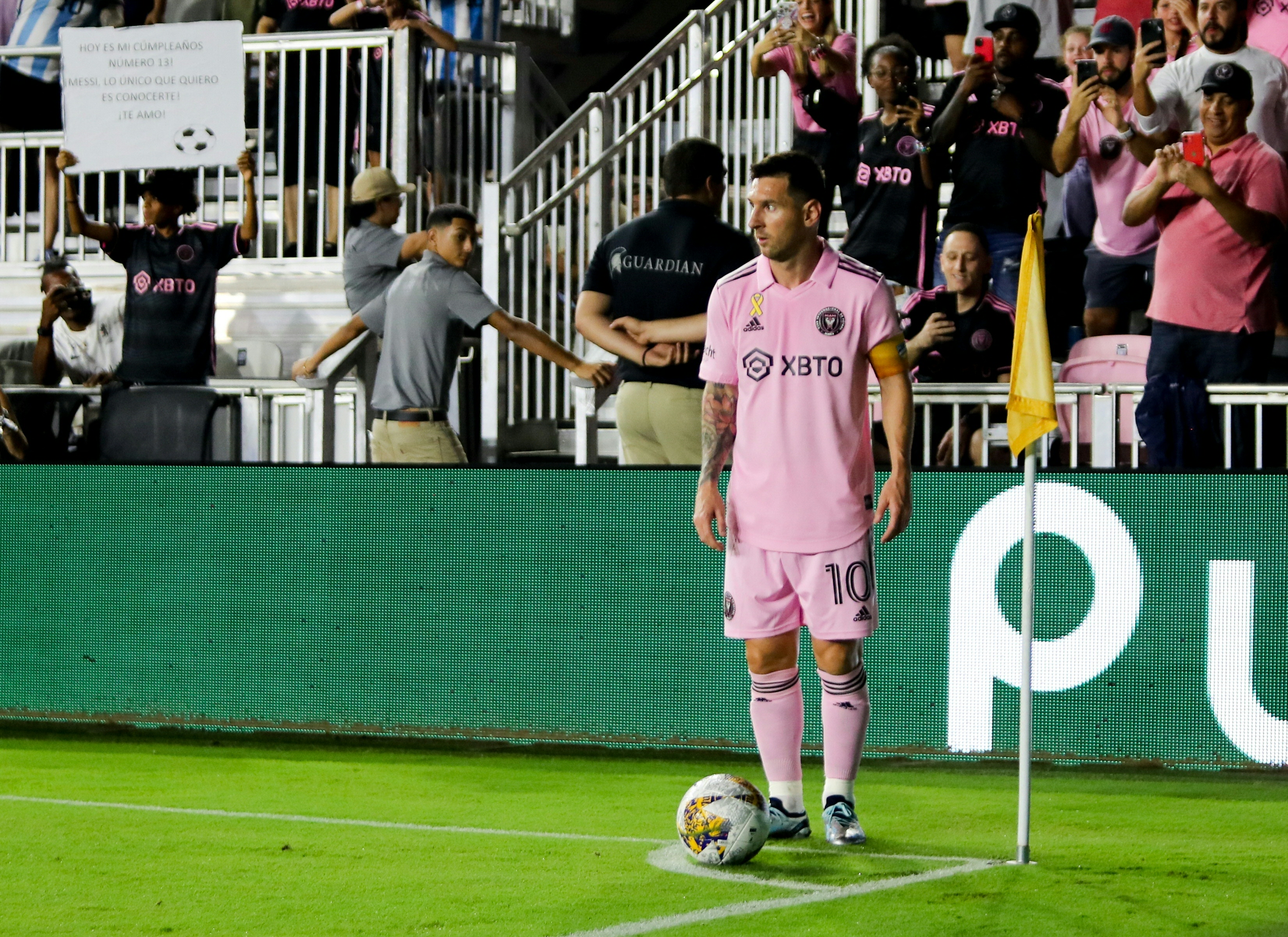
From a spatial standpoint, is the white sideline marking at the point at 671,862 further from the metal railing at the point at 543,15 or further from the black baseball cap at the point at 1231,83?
the metal railing at the point at 543,15

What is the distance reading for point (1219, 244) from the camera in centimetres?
854

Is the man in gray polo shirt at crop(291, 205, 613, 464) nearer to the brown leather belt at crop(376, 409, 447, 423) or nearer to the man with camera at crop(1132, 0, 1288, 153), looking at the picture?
the brown leather belt at crop(376, 409, 447, 423)

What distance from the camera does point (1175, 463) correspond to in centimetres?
820

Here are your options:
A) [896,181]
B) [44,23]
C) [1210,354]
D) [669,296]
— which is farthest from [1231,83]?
[44,23]

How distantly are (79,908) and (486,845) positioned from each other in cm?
137

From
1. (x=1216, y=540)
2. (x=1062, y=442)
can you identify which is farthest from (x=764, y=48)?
(x=1216, y=540)

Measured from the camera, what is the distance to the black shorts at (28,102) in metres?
12.6

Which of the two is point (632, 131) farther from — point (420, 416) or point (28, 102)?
point (28, 102)

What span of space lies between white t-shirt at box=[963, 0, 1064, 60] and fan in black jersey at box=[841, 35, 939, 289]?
0.78 metres

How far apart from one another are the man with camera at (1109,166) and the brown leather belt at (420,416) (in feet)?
11.2

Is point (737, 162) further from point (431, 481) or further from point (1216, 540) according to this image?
point (1216, 540)

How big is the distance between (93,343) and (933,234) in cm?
517

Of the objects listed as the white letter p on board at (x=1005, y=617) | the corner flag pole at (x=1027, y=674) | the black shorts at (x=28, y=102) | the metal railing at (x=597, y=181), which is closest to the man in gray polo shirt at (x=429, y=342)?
the metal railing at (x=597, y=181)

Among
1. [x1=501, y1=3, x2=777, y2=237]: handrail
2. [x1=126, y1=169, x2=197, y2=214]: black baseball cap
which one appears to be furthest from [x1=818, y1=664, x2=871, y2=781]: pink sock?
[x1=126, y1=169, x2=197, y2=214]: black baseball cap
